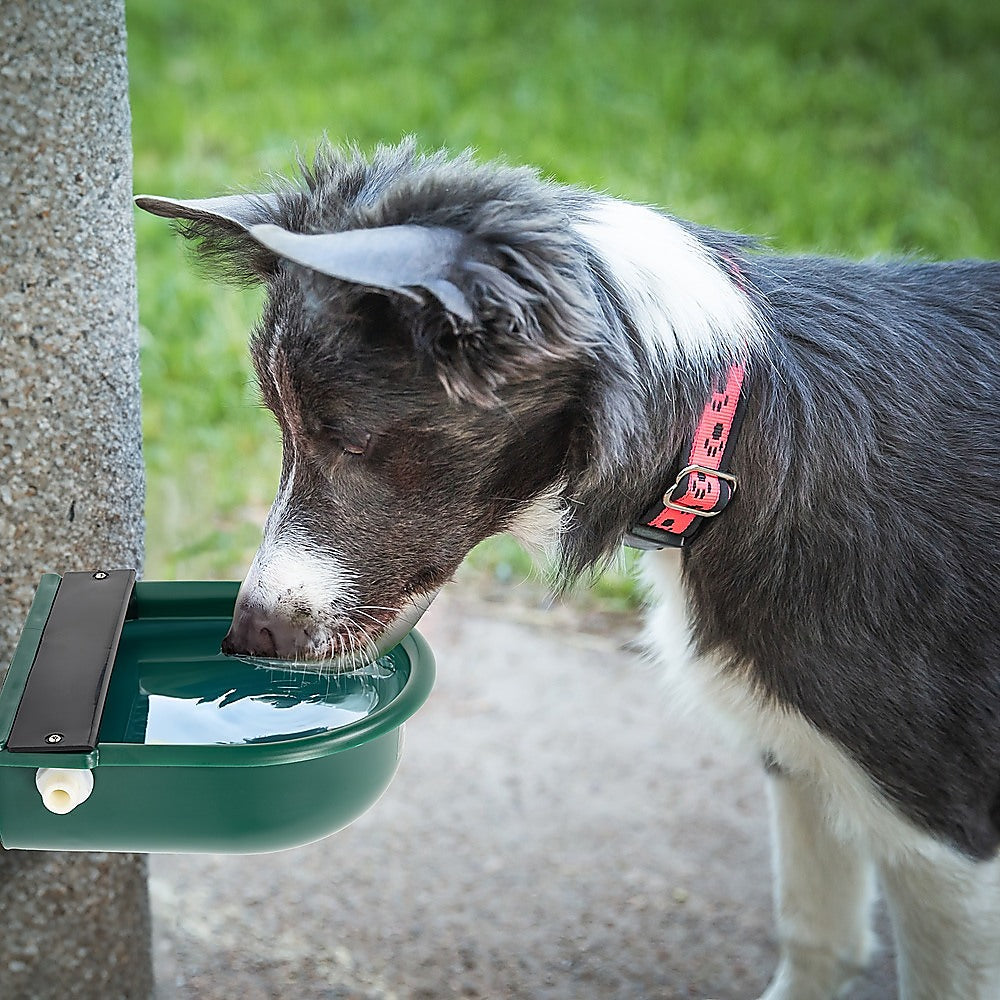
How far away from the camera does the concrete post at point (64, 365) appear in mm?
1987

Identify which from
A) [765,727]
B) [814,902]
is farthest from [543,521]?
[814,902]

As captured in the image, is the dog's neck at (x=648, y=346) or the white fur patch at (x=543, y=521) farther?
the white fur patch at (x=543, y=521)

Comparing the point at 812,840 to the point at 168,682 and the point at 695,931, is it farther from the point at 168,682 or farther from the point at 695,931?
the point at 168,682

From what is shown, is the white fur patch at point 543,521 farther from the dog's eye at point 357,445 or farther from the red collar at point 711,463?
the dog's eye at point 357,445

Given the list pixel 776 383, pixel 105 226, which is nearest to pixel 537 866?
pixel 776 383

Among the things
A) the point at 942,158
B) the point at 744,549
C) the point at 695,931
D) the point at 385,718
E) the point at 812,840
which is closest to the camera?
the point at 385,718

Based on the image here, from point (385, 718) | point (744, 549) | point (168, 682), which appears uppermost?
point (744, 549)

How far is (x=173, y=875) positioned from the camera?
120 inches

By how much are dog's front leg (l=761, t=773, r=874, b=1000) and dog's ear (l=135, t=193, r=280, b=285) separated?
1.43 m

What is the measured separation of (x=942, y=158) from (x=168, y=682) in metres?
5.50

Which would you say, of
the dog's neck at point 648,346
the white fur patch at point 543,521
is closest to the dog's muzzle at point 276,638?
the white fur patch at point 543,521

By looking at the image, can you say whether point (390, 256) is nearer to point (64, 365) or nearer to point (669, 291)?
point (669, 291)

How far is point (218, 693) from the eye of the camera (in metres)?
2.16

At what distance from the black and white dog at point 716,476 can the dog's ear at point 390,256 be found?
10cm
